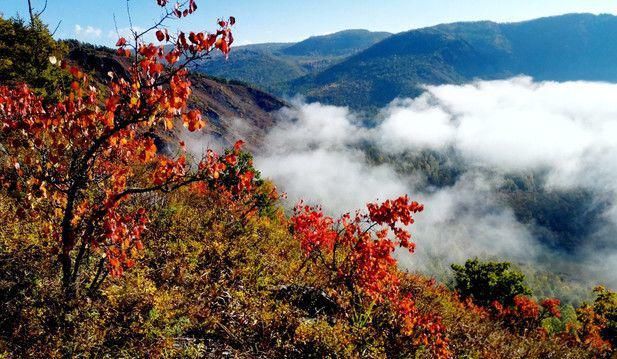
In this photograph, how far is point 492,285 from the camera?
153 feet

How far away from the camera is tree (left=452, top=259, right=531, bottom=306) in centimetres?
4675

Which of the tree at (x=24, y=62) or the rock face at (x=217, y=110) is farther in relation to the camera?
the rock face at (x=217, y=110)

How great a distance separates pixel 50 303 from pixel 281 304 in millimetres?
5080

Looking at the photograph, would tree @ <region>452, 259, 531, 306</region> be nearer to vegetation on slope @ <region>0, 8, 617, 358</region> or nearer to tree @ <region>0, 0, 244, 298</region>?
vegetation on slope @ <region>0, 8, 617, 358</region>

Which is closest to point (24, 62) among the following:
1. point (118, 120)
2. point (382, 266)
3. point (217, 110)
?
point (118, 120)

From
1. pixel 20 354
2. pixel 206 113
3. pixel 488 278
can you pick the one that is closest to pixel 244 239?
pixel 20 354

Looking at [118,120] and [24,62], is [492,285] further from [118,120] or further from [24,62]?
[24,62]

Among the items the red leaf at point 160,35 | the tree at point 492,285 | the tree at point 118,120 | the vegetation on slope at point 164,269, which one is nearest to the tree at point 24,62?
the vegetation on slope at point 164,269

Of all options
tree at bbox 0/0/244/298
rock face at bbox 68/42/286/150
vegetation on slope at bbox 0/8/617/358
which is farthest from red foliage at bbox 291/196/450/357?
rock face at bbox 68/42/286/150

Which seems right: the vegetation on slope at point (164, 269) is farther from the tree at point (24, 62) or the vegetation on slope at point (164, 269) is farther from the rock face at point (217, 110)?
the rock face at point (217, 110)

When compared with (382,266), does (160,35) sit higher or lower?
lower

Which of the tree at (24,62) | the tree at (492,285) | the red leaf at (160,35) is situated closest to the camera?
the red leaf at (160,35)

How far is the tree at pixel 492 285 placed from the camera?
1841 inches

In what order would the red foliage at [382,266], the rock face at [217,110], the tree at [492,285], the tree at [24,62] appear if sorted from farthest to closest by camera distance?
the rock face at [217,110], the tree at [492,285], the tree at [24,62], the red foliage at [382,266]
